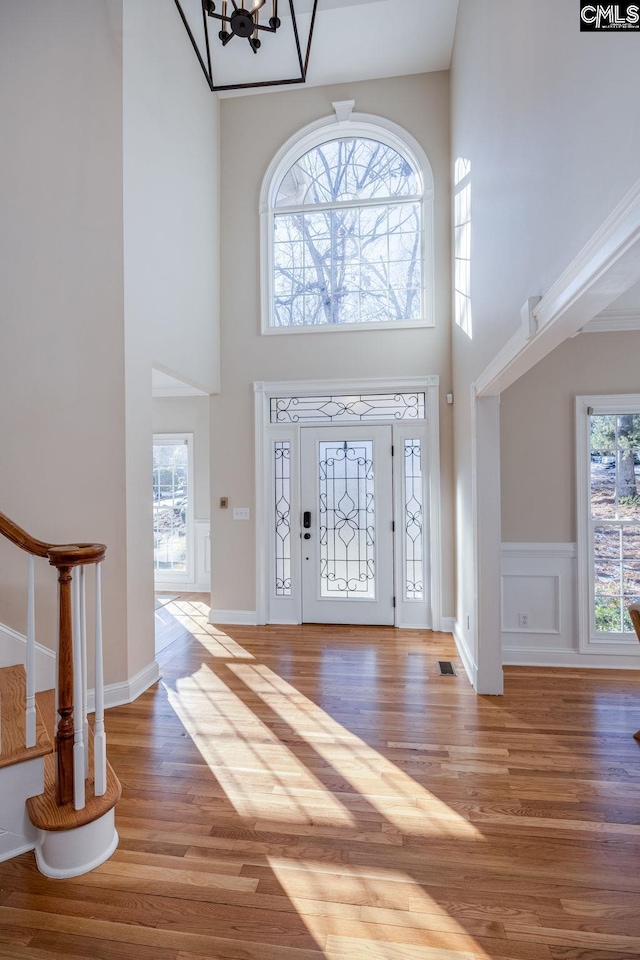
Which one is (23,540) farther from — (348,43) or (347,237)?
(348,43)

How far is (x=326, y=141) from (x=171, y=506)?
470cm

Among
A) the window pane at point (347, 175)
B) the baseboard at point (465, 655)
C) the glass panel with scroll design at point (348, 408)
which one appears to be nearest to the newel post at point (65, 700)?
the baseboard at point (465, 655)

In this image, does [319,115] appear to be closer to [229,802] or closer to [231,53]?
[231,53]

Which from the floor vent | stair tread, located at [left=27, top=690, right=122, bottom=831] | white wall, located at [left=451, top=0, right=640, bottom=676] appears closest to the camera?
white wall, located at [left=451, top=0, right=640, bottom=676]

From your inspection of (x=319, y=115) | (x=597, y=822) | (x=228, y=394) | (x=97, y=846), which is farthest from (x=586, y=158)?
(x=319, y=115)

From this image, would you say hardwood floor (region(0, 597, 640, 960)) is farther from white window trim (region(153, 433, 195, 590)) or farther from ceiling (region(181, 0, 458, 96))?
ceiling (region(181, 0, 458, 96))

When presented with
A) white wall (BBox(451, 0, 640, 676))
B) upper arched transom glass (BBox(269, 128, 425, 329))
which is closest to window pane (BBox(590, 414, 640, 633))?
white wall (BBox(451, 0, 640, 676))

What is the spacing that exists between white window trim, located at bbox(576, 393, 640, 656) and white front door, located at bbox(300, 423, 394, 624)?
164 cm

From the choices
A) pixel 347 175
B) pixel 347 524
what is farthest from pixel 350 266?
pixel 347 524

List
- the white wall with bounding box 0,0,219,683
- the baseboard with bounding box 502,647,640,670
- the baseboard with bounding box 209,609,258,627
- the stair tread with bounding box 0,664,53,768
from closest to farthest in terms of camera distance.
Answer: the stair tread with bounding box 0,664,53,768
the white wall with bounding box 0,0,219,683
the baseboard with bounding box 502,647,640,670
the baseboard with bounding box 209,609,258,627

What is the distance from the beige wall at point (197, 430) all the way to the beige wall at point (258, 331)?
5.32 feet

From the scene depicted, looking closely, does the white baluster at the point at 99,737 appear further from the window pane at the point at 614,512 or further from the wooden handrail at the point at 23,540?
the window pane at the point at 614,512

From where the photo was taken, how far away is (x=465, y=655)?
3.83 m

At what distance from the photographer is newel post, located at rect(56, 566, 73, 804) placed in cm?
186
